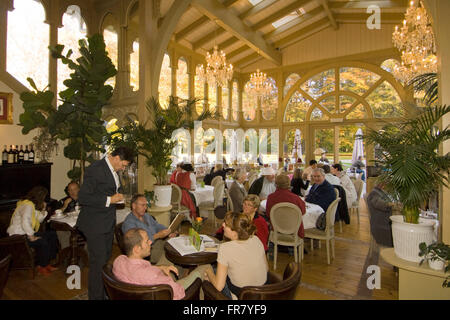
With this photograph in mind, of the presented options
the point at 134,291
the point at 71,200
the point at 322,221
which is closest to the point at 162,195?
the point at 71,200

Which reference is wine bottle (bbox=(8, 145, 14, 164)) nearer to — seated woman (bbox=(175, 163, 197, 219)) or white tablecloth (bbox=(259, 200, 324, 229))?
seated woman (bbox=(175, 163, 197, 219))

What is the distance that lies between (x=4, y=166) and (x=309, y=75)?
1111 cm

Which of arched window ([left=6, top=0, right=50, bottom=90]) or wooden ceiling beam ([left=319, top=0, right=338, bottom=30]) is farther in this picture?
wooden ceiling beam ([left=319, top=0, right=338, bottom=30])

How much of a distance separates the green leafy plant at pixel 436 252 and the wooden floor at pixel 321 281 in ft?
3.72

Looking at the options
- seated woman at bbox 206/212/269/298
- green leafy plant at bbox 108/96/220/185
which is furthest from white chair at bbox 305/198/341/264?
green leafy plant at bbox 108/96/220/185

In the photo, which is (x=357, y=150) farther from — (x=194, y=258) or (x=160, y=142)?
(x=194, y=258)

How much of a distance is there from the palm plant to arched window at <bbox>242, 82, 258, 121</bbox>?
1091cm

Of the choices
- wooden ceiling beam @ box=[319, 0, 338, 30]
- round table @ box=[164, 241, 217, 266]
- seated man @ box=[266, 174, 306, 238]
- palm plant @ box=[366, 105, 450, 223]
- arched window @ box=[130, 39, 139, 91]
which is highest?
wooden ceiling beam @ box=[319, 0, 338, 30]

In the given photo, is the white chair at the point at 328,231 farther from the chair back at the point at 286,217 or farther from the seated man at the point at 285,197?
the chair back at the point at 286,217

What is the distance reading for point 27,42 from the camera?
5930 millimetres

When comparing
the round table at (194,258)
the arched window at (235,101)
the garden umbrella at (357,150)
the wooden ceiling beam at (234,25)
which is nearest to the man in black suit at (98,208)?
the round table at (194,258)

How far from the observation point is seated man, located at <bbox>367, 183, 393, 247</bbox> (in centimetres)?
385

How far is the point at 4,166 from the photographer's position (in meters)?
4.98

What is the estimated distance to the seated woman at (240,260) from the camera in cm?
215
